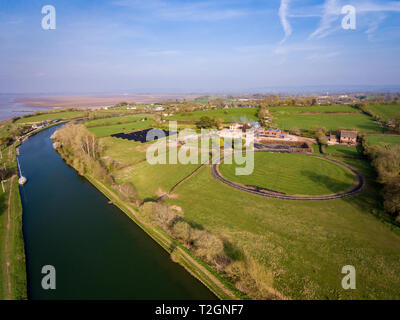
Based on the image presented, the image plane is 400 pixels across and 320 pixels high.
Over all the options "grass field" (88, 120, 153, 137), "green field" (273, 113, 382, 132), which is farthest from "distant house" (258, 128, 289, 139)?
"grass field" (88, 120, 153, 137)

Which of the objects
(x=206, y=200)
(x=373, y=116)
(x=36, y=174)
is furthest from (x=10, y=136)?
(x=373, y=116)

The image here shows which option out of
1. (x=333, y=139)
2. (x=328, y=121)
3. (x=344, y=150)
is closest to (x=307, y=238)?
(x=344, y=150)

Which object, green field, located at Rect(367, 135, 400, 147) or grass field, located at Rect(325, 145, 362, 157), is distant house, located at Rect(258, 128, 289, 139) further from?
green field, located at Rect(367, 135, 400, 147)

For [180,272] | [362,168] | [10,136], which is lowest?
[180,272]

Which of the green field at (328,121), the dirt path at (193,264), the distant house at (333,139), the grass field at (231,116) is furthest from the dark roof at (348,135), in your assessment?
the dirt path at (193,264)

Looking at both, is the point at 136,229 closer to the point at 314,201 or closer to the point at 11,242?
the point at 11,242
